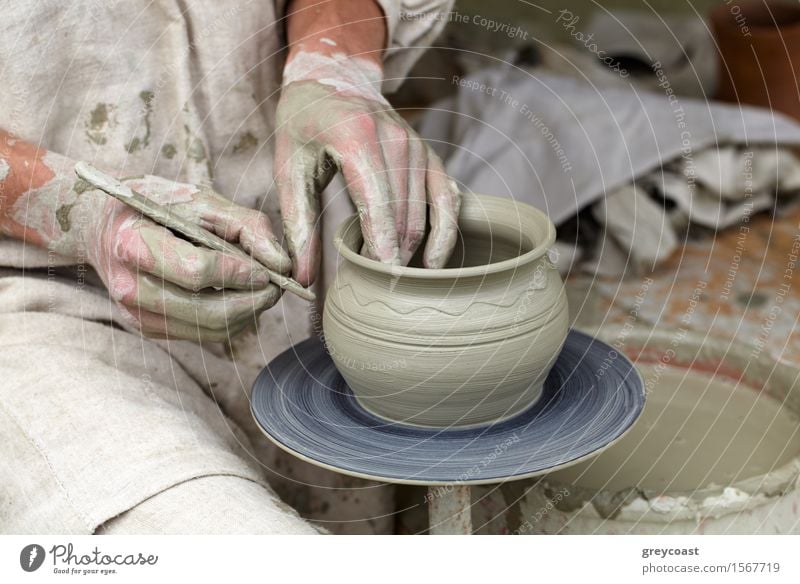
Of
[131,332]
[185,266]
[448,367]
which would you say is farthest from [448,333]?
[131,332]

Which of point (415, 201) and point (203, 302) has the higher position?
point (415, 201)

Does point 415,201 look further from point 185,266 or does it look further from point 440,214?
point 185,266

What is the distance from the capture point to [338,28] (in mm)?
1231

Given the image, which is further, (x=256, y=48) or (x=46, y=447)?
(x=256, y=48)

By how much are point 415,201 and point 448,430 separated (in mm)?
254

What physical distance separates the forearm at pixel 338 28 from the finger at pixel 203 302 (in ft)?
1.21

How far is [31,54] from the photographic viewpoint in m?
1.12

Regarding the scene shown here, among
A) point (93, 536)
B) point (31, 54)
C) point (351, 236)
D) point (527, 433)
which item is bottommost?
point (93, 536)

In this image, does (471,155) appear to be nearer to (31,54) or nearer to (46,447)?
(31,54)

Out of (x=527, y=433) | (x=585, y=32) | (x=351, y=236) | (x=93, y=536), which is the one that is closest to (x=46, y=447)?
(x=93, y=536)

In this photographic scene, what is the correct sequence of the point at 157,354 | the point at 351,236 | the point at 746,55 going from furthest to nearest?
the point at 746,55, the point at 157,354, the point at 351,236

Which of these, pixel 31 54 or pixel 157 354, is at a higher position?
pixel 31 54

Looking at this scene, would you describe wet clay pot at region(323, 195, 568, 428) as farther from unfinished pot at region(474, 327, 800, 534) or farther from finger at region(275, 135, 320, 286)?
unfinished pot at region(474, 327, 800, 534)

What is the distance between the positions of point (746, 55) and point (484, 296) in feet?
6.99
